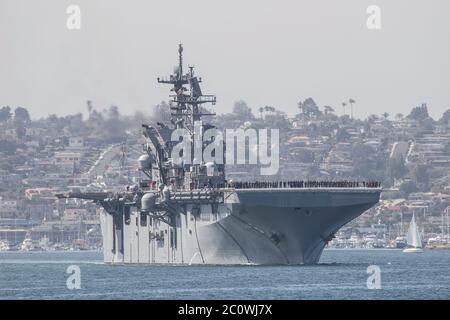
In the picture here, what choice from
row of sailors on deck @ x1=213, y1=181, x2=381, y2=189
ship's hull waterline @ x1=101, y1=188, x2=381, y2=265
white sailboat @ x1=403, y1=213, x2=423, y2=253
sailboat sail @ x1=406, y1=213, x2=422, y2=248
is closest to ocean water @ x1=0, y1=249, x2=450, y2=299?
ship's hull waterline @ x1=101, y1=188, x2=381, y2=265

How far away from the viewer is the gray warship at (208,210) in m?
70.6

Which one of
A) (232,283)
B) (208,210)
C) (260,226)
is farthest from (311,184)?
(232,283)

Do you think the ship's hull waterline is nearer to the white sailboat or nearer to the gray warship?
the gray warship

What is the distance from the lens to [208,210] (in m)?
74.0

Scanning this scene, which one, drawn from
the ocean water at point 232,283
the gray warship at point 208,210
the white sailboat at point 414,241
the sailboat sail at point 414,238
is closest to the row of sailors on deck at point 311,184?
the gray warship at point 208,210

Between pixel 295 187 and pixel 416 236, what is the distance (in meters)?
70.5

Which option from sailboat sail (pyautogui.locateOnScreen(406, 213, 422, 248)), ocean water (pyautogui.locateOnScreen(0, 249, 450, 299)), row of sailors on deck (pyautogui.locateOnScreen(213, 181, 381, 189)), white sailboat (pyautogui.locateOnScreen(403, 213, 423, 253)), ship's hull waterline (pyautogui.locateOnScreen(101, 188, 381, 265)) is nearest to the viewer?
ocean water (pyautogui.locateOnScreen(0, 249, 450, 299))

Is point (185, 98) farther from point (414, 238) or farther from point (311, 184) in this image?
point (414, 238)

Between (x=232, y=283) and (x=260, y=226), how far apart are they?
8912 millimetres

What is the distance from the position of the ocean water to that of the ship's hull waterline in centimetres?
115

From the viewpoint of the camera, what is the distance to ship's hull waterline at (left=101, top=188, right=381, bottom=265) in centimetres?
7019

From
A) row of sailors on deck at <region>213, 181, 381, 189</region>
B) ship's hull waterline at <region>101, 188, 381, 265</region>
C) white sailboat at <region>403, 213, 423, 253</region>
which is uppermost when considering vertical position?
row of sailors on deck at <region>213, 181, 381, 189</region>

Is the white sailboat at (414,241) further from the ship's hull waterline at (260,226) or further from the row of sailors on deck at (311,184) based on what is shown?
the row of sailors on deck at (311,184)
